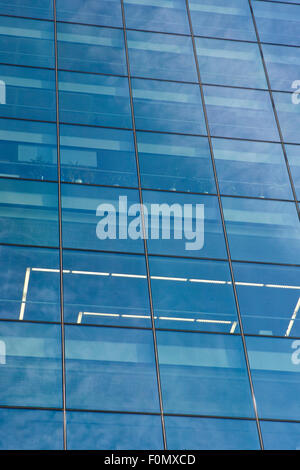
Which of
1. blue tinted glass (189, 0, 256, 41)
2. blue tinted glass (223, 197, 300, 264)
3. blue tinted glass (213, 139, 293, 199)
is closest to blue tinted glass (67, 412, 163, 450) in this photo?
blue tinted glass (223, 197, 300, 264)

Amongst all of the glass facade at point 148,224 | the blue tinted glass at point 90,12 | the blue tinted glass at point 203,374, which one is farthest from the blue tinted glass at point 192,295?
the blue tinted glass at point 90,12

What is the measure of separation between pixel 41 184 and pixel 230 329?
311 inches

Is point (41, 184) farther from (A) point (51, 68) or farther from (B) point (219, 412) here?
(B) point (219, 412)

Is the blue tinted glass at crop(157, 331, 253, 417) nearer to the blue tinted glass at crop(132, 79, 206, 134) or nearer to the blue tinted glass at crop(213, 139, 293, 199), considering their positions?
the blue tinted glass at crop(213, 139, 293, 199)

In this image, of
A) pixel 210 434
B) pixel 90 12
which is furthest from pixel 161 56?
pixel 210 434

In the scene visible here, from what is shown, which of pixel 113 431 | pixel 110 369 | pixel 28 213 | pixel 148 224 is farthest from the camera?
pixel 148 224

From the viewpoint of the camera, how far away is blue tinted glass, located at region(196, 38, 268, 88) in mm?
28516

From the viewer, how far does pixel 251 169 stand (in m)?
25.8

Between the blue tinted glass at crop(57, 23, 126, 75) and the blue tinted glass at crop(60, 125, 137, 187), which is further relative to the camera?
the blue tinted glass at crop(57, 23, 126, 75)

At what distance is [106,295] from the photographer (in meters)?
21.8

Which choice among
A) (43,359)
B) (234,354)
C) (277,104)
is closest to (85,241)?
(43,359)

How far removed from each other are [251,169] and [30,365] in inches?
427

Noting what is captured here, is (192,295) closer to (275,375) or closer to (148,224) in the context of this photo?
(148,224)

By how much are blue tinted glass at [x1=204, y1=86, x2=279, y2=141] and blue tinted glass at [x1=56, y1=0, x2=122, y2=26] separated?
5115 millimetres
